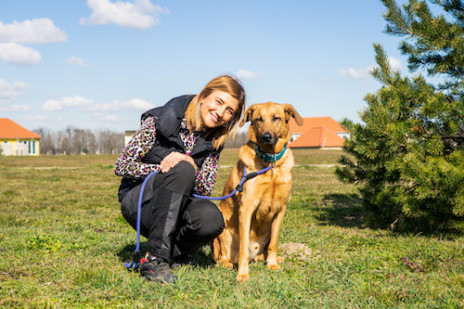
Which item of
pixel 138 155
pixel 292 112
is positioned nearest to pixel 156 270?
pixel 138 155

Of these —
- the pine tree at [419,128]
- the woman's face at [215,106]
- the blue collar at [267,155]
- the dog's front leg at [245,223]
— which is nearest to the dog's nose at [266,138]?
the blue collar at [267,155]

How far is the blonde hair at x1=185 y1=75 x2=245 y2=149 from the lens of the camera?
3535mm

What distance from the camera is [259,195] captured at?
364 centimetres

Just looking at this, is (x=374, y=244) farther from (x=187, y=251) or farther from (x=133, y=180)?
(x=133, y=180)

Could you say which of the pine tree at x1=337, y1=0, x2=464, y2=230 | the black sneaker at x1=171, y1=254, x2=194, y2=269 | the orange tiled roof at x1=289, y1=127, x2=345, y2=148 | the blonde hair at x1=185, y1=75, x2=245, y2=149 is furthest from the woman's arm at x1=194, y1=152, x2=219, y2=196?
the orange tiled roof at x1=289, y1=127, x2=345, y2=148

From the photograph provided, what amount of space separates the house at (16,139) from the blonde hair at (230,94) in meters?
60.8

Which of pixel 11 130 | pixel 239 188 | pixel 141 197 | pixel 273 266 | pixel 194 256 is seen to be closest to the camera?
pixel 141 197

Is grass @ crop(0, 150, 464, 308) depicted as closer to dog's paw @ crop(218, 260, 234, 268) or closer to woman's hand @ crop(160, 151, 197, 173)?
dog's paw @ crop(218, 260, 234, 268)

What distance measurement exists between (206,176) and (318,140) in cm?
6647

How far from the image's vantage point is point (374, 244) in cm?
473

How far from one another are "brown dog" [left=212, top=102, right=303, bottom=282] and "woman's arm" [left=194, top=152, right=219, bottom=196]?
9.1 inches

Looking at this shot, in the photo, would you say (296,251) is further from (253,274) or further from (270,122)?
(270,122)

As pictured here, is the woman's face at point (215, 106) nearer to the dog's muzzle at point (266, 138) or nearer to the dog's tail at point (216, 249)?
the dog's muzzle at point (266, 138)

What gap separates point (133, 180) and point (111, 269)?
816 millimetres
